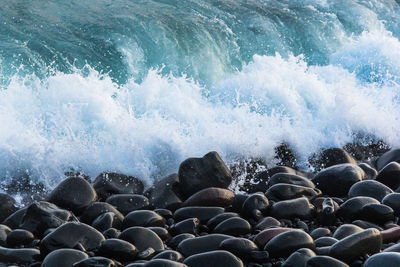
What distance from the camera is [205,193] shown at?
4781 mm

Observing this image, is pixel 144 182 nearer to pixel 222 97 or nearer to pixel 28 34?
pixel 222 97

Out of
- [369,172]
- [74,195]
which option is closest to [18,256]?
[74,195]

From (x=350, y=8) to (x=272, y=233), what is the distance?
381 inches

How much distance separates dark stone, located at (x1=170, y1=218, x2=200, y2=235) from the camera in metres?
4.16

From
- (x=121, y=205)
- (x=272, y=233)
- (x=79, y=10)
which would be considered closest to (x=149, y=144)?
(x=121, y=205)

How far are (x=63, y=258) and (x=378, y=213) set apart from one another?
224 centimetres

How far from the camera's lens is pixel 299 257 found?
133 inches

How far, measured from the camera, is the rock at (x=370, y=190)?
4.67 meters

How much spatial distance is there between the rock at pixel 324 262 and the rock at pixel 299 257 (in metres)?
0.10

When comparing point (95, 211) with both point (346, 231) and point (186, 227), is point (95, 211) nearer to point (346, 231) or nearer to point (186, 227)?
point (186, 227)

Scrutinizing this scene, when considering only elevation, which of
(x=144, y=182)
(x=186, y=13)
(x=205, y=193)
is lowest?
(x=144, y=182)

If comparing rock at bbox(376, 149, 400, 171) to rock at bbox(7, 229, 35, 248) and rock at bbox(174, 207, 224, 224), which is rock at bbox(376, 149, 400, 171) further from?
rock at bbox(7, 229, 35, 248)

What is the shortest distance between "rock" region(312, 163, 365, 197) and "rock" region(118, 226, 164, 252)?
1.87 m

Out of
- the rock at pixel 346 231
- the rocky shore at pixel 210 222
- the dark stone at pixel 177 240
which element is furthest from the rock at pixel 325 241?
the dark stone at pixel 177 240
